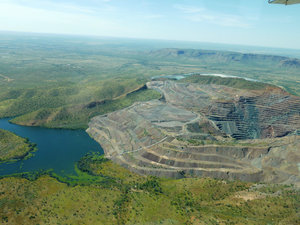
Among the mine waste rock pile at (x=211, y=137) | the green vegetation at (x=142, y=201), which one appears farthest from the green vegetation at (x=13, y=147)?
the mine waste rock pile at (x=211, y=137)

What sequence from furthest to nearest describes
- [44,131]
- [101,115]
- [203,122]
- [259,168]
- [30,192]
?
[101,115] → [44,131] → [203,122] → [259,168] → [30,192]

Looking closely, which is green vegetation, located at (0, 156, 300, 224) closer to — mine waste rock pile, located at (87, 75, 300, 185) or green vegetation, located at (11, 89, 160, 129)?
mine waste rock pile, located at (87, 75, 300, 185)

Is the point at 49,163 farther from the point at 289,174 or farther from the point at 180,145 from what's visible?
the point at 289,174

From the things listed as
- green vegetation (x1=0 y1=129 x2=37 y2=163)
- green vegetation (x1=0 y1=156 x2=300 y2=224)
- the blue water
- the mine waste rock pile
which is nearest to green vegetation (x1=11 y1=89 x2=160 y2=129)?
the blue water

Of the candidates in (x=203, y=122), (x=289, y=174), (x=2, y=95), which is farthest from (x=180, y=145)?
(x=2, y=95)

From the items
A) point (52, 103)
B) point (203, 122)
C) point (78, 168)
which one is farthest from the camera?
point (52, 103)

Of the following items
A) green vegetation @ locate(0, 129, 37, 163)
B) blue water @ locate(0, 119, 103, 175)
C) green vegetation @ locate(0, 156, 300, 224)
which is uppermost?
green vegetation @ locate(0, 156, 300, 224)
